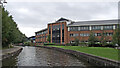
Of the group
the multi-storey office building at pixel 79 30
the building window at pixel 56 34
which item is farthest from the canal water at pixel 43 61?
the building window at pixel 56 34

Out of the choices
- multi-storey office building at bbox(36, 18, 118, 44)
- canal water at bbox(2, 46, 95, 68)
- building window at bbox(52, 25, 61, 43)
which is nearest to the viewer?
canal water at bbox(2, 46, 95, 68)

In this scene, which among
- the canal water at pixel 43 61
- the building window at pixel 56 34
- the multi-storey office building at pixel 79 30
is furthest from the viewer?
the building window at pixel 56 34

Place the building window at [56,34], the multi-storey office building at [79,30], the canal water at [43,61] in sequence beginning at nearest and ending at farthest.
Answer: the canal water at [43,61] → the multi-storey office building at [79,30] → the building window at [56,34]

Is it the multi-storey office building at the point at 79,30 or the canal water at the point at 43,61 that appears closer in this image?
the canal water at the point at 43,61

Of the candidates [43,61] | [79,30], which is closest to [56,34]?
[79,30]

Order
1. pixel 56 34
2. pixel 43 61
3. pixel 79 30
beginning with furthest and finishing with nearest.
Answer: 1. pixel 56 34
2. pixel 79 30
3. pixel 43 61

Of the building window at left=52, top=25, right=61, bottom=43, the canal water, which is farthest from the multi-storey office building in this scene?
the canal water

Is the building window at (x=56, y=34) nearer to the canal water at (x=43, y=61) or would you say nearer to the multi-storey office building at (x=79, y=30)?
the multi-storey office building at (x=79, y=30)

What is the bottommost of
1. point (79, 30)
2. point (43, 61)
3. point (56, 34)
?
point (43, 61)

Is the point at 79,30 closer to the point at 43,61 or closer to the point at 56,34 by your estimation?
the point at 56,34

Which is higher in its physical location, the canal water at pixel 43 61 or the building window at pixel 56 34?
the building window at pixel 56 34

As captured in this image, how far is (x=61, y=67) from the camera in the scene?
16016 millimetres

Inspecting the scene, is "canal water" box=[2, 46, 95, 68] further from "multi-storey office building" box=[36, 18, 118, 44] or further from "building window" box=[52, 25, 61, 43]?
"building window" box=[52, 25, 61, 43]

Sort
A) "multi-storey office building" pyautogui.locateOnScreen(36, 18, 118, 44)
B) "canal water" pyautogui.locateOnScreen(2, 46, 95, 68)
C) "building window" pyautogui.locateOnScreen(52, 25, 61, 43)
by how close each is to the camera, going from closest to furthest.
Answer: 1. "canal water" pyautogui.locateOnScreen(2, 46, 95, 68)
2. "multi-storey office building" pyautogui.locateOnScreen(36, 18, 118, 44)
3. "building window" pyautogui.locateOnScreen(52, 25, 61, 43)
